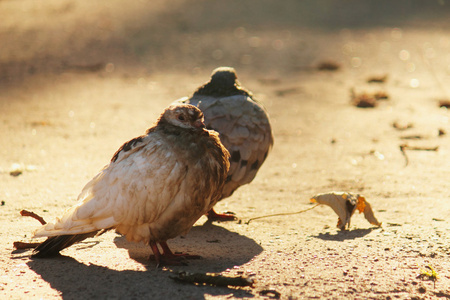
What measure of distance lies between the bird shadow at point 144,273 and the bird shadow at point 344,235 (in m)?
0.45

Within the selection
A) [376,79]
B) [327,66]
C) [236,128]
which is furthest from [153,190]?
[327,66]

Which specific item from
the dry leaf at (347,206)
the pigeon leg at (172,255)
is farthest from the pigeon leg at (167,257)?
the dry leaf at (347,206)

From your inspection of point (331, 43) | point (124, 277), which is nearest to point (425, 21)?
point (331, 43)

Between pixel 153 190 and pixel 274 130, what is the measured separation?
3.43m

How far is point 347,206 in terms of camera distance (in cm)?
394

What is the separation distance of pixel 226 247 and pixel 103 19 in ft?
22.8

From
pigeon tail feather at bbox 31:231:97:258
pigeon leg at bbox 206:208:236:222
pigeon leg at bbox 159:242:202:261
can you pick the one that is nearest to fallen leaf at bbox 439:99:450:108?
pigeon leg at bbox 206:208:236:222

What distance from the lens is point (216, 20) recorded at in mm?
10359

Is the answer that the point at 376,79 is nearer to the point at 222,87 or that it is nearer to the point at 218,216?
the point at 222,87

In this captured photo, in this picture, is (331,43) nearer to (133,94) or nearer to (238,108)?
(133,94)

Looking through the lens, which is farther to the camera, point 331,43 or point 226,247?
point 331,43

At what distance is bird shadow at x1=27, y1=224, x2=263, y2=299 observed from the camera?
2941 mm

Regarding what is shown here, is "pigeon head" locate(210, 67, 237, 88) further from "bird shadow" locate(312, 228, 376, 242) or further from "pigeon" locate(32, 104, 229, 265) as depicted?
"bird shadow" locate(312, 228, 376, 242)

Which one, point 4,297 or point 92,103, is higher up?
point 92,103
